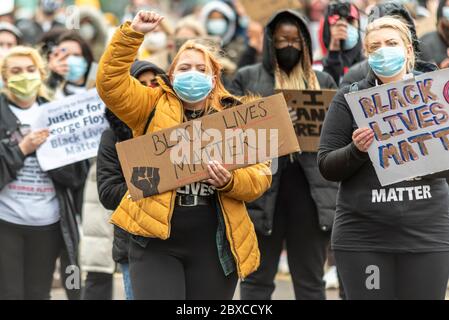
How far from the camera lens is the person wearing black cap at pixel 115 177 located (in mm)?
6285

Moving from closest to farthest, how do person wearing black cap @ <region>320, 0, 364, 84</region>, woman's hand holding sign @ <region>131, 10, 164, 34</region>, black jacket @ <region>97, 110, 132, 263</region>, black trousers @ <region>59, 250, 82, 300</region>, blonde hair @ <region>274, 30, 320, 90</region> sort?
woman's hand holding sign @ <region>131, 10, 164, 34</region> → black jacket @ <region>97, 110, 132, 263</region> → blonde hair @ <region>274, 30, 320, 90</region> → black trousers @ <region>59, 250, 82, 300</region> → person wearing black cap @ <region>320, 0, 364, 84</region>

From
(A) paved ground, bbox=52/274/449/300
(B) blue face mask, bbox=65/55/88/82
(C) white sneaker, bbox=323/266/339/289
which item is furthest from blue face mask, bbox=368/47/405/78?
(C) white sneaker, bbox=323/266/339/289

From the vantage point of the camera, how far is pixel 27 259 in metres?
7.41

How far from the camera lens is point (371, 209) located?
5.73 metres

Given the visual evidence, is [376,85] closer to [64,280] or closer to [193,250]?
[193,250]

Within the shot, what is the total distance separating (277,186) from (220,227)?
170cm

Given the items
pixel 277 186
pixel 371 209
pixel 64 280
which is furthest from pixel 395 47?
pixel 64 280

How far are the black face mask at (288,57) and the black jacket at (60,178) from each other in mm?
1605

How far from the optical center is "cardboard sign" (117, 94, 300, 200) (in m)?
5.66

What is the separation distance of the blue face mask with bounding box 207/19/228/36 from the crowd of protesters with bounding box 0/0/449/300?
144cm

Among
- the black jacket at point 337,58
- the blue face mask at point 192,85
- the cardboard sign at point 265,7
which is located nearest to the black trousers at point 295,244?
the black jacket at point 337,58

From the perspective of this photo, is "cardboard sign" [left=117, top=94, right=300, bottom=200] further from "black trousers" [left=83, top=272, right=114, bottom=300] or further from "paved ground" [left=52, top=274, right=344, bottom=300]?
"paved ground" [left=52, top=274, right=344, bottom=300]

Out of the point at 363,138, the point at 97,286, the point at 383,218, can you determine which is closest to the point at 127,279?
the point at 97,286

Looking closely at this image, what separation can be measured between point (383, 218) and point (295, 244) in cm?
187
